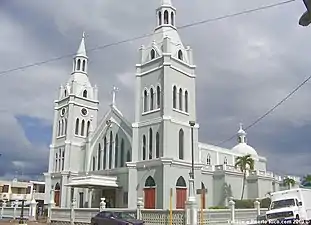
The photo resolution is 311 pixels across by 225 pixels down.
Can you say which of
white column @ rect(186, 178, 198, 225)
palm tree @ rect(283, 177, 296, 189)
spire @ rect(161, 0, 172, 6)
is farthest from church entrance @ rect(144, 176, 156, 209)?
palm tree @ rect(283, 177, 296, 189)

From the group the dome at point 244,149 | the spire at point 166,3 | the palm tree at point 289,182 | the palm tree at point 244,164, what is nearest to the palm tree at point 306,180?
the palm tree at point 289,182

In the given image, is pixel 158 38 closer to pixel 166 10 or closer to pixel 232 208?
pixel 166 10

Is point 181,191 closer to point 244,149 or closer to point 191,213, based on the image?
point 191,213

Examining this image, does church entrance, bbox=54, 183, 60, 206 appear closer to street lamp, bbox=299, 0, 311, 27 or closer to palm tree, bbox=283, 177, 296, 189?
palm tree, bbox=283, 177, 296, 189

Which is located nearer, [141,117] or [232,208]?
[232,208]

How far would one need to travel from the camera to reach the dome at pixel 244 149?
63.0 meters

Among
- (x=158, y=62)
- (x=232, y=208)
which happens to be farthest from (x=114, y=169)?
(x=232, y=208)

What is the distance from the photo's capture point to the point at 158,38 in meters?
42.0

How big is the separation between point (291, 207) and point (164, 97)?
Answer: 17.8 metres

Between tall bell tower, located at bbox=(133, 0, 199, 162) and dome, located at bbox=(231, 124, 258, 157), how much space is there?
25.1m

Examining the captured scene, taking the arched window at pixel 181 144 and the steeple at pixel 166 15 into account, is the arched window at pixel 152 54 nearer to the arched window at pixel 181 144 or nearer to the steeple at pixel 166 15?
the steeple at pixel 166 15

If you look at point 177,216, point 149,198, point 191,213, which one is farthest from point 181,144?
point 191,213

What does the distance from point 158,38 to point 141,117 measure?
30.0 feet

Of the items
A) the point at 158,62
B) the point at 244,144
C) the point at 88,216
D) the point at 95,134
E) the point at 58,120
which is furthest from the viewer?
the point at 244,144
